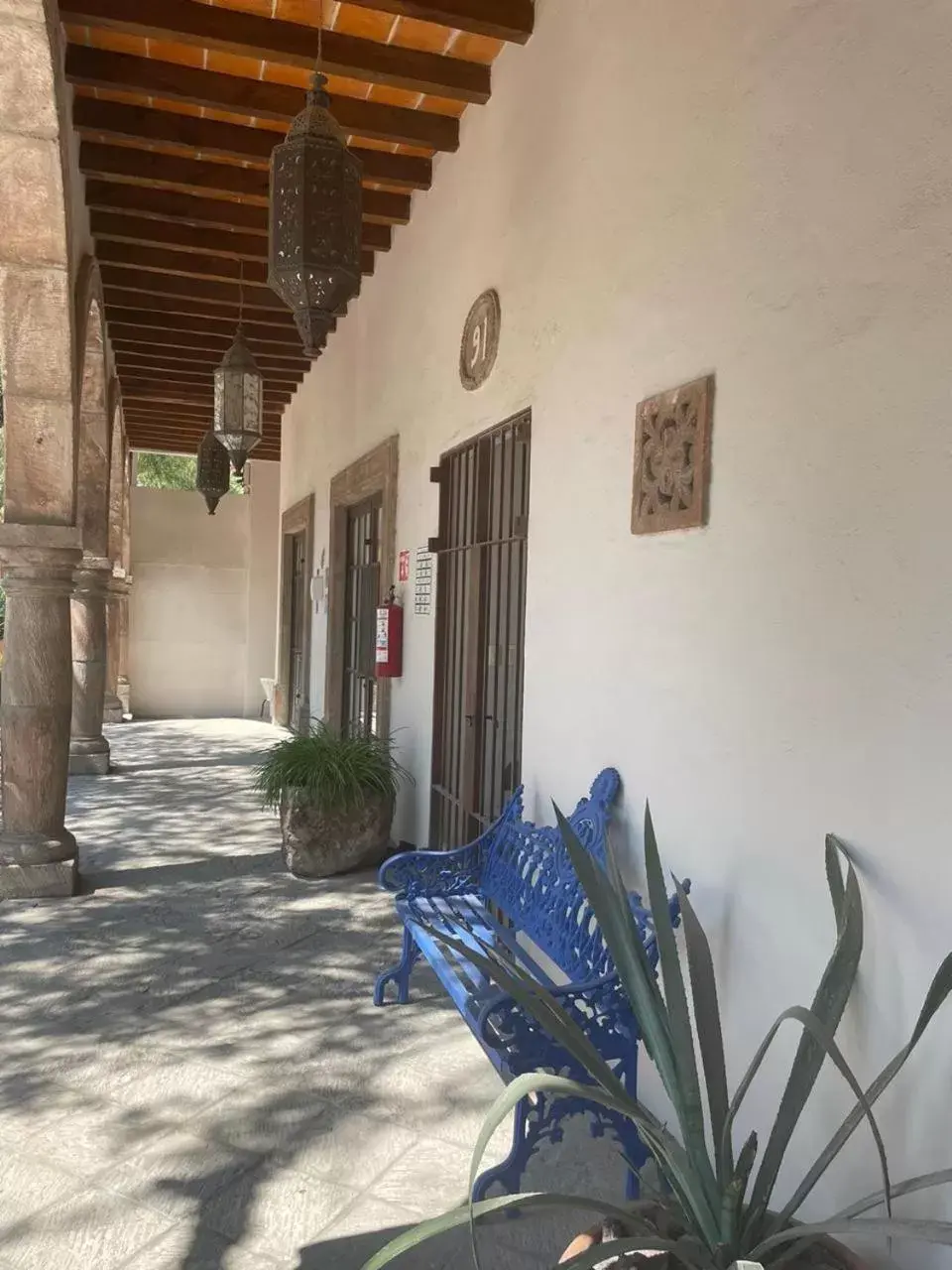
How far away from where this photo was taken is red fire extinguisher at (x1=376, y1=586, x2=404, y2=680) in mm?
5223

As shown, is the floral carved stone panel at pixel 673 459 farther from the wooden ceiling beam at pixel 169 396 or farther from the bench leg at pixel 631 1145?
the wooden ceiling beam at pixel 169 396

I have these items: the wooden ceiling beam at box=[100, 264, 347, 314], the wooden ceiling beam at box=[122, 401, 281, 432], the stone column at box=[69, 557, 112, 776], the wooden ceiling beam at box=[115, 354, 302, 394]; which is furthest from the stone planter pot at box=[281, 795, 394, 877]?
the wooden ceiling beam at box=[122, 401, 281, 432]

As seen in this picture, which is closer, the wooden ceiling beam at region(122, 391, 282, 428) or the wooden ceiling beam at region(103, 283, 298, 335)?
the wooden ceiling beam at region(103, 283, 298, 335)

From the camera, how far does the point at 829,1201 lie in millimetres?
1813

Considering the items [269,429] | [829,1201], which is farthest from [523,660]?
[269,429]

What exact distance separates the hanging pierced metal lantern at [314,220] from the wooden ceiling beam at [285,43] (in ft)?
2.25

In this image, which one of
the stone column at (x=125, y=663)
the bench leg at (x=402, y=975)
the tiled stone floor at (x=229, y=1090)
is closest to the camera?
the tiled stone floor at (x=229, y=1090)

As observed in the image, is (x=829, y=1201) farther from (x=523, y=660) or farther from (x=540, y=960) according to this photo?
(x=523, y=660)

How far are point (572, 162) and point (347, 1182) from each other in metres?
3.04

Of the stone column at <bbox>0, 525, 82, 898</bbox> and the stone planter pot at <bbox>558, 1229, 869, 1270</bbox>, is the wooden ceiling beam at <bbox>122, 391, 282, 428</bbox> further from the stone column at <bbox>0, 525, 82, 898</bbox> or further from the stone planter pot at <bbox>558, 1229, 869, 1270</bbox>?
the stone planter pot at <bbox>558, 1229, 869, 1270</bbox>

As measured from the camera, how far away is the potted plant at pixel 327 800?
459 cm

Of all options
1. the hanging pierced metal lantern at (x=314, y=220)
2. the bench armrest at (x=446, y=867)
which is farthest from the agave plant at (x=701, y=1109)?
the hanging pierced metal lantern at (x=314, y=220)

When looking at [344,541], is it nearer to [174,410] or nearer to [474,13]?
[474,13]

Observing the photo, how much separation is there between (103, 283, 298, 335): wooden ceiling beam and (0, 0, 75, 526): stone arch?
97.0 inches
